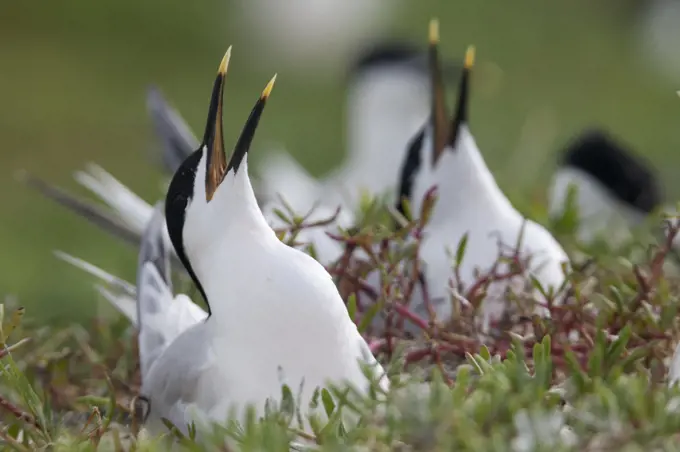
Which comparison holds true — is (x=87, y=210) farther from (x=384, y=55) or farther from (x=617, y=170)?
(x=384, y=55)

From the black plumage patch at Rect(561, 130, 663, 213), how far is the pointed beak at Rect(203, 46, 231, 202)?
184 cm

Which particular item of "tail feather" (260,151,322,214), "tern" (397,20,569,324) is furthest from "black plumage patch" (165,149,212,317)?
"tail feather" (260,151,322,214)

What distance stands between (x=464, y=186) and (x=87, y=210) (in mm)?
581

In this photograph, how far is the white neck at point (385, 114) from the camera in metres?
3.28

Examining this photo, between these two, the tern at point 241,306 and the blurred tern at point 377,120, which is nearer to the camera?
the tern at point 241,306

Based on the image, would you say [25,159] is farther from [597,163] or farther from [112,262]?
[597,163]

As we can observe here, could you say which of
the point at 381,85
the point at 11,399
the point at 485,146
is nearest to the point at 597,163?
the point at 381,85

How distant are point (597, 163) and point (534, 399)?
209 cm

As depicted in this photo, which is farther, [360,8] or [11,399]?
[360,8]

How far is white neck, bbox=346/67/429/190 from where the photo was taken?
3279 mm

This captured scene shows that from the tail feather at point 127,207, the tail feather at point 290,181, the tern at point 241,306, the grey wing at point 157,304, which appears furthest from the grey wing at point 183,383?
the tail feather at point 290,181

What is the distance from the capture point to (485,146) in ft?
19.0

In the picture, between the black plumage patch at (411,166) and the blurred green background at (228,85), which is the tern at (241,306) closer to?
the black plumage patch at (411,166)

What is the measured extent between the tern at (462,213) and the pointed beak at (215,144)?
0.33m
